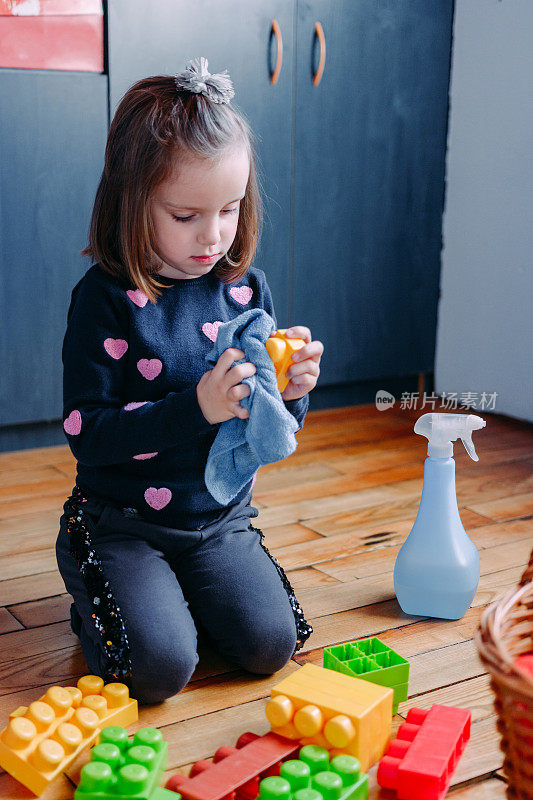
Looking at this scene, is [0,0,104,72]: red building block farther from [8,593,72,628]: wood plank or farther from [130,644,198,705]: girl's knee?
[130,644,198,705]: girl's knee

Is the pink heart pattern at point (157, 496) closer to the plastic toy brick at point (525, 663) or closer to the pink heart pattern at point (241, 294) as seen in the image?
the pink heart pattern at point (241, 294)

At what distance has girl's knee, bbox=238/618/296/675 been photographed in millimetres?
1012

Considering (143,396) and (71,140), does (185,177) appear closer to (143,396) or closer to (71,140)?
(143,396)

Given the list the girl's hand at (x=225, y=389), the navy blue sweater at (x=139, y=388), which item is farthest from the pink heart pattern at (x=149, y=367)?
the girl's hand at (x=225, y=389)

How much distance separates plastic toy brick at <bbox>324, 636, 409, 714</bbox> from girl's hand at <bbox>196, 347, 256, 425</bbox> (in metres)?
0.27

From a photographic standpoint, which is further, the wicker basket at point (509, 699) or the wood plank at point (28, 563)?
the wood plank at point (28, 563)

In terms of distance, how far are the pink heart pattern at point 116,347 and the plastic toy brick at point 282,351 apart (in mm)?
183

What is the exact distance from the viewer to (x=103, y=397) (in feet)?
3.34

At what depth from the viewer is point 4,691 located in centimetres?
99

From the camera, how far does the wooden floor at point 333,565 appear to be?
953 mm

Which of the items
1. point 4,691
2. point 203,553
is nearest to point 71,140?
point 203,553

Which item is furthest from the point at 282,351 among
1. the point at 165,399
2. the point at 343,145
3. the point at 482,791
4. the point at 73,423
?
the point at 343,145

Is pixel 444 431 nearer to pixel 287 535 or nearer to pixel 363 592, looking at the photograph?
pixel 363 592

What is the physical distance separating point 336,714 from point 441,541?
13.7 inches
